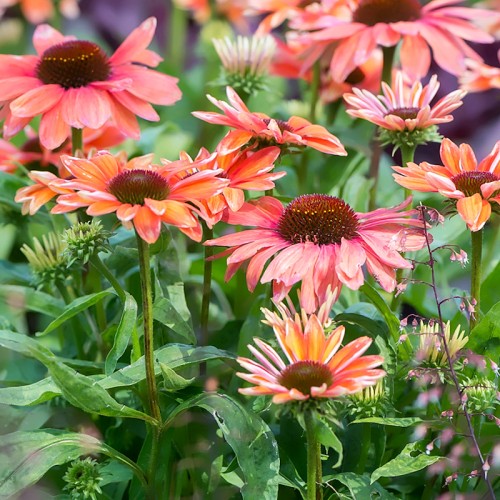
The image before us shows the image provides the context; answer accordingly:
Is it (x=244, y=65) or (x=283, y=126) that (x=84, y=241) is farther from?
(x=244, y=65)

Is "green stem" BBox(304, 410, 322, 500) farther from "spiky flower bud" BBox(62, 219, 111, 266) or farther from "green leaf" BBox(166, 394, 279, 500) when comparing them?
"spiky flower bud" BBox(62, 219, 111, 266)

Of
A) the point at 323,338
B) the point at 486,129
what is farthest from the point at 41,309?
the point at 486,129

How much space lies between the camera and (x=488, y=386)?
0.74 meters

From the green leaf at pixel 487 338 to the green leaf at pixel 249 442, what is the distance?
0.20 metres

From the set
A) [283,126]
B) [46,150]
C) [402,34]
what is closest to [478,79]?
[402,34]

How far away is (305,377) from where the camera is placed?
0.65 meters

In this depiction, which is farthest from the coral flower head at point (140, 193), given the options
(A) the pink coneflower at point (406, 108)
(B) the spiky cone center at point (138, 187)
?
(A) the pink coneflower at point (406, 108)

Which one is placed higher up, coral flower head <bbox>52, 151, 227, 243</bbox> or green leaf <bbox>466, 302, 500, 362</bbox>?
coral flower head <bbox>52, 151, 227, 243</bbox>

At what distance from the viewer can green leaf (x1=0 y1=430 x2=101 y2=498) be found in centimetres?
73

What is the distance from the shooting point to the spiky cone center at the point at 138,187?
72 centimetres

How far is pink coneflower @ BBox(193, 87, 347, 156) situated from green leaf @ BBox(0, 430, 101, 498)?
0.27 metres

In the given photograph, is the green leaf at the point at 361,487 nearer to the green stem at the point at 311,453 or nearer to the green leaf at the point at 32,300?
the green stem at the point at 311,453

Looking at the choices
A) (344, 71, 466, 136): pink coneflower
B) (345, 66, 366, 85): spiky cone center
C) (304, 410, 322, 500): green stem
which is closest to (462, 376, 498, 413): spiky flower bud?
(304, 410, 322, 500): green stem

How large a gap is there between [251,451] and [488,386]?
0.19 m
